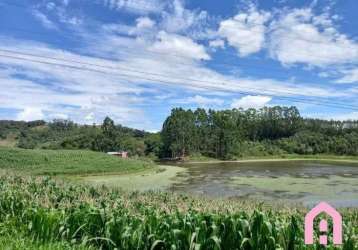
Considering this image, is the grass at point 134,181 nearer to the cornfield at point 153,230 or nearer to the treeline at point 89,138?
the cornfield at point 153,230

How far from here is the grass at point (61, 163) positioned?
141 feet

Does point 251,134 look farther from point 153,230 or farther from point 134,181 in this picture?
point 153,230

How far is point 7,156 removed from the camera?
4556 centimetres

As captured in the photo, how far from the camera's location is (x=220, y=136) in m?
94.4

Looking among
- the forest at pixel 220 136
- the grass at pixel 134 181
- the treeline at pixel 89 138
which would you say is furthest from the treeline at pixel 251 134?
the grass at pixel 134 181

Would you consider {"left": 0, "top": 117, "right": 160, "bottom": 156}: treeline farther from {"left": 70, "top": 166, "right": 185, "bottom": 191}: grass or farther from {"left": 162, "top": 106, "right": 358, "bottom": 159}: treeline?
{"left": 70, "top": 166, "right": 185, "bottom": 191}: grass

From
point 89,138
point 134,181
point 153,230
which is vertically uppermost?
point 89,138

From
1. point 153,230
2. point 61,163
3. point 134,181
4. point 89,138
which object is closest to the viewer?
point 153,230

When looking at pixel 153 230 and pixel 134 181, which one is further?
pixel 134 181

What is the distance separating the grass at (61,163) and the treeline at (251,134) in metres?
40.0

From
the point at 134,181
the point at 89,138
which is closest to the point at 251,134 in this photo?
the point at 89,138

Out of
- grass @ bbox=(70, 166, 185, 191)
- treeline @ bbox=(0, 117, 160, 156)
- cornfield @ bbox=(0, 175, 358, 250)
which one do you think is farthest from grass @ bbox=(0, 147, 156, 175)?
treeline @ bbox=(0, 117, 160, 156)

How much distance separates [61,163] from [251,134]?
82652 mm

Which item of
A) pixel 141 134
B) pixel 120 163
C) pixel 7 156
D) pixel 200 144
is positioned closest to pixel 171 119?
pixel 200 144
